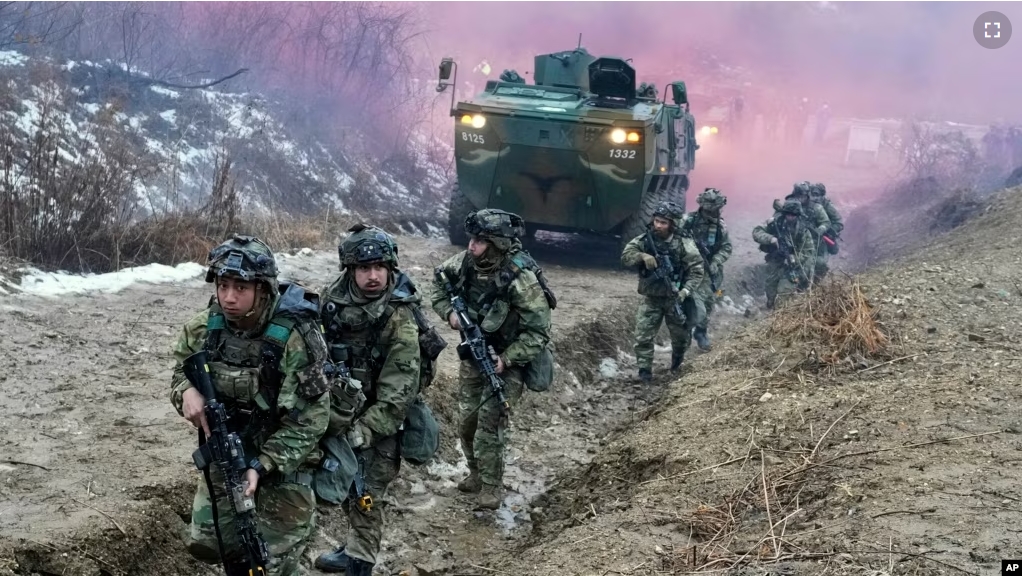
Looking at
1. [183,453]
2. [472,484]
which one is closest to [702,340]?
[472,484]

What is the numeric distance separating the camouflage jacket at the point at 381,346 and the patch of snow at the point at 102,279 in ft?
14.2

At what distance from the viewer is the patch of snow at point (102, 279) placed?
7.65m

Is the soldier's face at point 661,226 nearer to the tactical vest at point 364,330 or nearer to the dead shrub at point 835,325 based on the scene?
the dead shrub at point 835,325

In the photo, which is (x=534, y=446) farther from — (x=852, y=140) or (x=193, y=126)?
(x=852, y=140)

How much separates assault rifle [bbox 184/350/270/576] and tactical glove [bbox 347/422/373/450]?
661mm

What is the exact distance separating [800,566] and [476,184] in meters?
8.77

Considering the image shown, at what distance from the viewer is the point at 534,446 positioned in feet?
22.9

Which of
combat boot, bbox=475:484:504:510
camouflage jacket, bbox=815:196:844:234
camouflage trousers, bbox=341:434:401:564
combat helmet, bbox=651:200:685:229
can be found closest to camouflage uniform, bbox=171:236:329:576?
camouflage trousers, bbox=341:434:401:564

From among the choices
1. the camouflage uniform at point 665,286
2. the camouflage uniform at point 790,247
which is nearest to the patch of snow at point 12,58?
the camouflage uniform at point 665,286

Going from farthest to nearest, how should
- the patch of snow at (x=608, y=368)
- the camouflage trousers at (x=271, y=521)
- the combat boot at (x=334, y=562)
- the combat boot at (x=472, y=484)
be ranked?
the patch of snow at (x=608, y=368) < the combat boot at (x=472, y=484) < the combat boot at (x=334, y=562) < the camouflage trousers at (x=271, y=521)

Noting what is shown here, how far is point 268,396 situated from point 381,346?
75 centimetres

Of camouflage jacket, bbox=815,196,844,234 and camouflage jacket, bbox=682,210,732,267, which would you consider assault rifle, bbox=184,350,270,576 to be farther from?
camouflage jacket, bbox=815,196,844,234

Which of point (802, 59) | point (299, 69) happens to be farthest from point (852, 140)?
point (299, 69)

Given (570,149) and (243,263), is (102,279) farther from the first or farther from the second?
(243,263)
